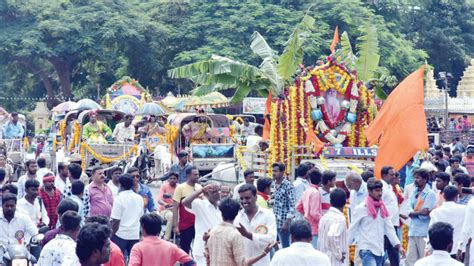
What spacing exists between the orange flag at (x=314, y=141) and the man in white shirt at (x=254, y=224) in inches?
326

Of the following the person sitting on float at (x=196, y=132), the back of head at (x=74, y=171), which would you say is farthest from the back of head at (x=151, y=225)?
the person sitting on float at (x=196, y=132)

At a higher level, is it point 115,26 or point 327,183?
point 115,26

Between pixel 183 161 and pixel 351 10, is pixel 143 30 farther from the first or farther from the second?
pixel 183 161

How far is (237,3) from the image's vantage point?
152 feet

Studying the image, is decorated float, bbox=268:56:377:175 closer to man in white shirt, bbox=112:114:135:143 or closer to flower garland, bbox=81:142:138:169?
flower garland, bbox=81:142:138:169

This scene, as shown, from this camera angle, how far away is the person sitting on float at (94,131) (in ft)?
85.3

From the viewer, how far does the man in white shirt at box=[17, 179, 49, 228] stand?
1134 centimetres

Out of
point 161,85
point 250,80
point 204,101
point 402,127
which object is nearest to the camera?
point 402,127

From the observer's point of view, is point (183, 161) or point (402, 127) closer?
point (402, 127)

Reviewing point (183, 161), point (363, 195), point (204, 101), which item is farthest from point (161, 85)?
point (363, 195)

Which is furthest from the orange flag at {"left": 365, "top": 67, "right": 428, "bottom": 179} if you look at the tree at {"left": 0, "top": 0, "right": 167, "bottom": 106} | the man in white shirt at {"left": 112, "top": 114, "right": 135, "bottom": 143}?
the tree at {"left": 0, "top": 0, "right": 167, "bottom": 106}

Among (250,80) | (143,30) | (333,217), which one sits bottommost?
(333,217)

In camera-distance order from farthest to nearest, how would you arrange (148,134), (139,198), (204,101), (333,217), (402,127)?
(204,101) → (148,134) → (402,127) → (139,198) → (333,217)

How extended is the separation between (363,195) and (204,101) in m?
24.4
